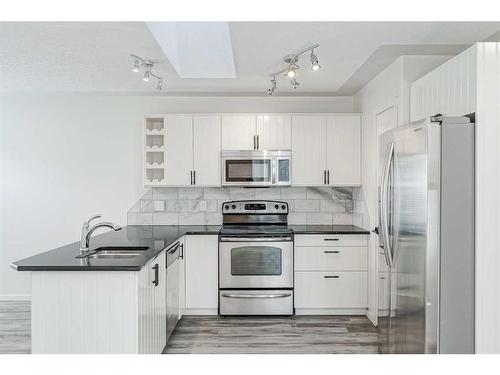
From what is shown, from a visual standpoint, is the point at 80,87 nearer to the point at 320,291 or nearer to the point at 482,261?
the point at 320,291

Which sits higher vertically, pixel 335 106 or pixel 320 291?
pixel 335 106

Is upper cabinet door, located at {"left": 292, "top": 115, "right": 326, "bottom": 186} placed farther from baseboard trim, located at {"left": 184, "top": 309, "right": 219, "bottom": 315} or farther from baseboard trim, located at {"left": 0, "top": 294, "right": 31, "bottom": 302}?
baseboard trim, located at {"left": 0, "top": 294, "right": 31, "bottom": 302}

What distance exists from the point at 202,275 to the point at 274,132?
1.70 meters

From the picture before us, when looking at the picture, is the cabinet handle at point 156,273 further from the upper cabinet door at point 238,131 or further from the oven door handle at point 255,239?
the upper cabinet door at point 238,131

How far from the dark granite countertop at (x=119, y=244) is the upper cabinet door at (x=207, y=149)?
0.56 meters

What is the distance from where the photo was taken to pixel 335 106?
4.89 meters

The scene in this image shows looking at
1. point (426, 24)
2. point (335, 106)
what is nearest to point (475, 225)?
point (426, 24)

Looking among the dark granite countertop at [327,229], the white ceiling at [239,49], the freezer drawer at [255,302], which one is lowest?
the freezer drawer at [255,302]

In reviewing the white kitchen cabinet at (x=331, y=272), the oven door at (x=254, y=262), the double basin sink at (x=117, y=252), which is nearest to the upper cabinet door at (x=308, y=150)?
the white kitchen cabinet at (x=331, y=272)

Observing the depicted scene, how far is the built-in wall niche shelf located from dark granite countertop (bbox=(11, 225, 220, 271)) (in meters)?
0.56

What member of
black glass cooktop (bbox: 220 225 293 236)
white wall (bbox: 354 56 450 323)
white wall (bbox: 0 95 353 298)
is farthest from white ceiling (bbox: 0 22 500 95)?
black glass cooktop (bbox: 220 225 293 236)

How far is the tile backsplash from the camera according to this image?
4.82 metres

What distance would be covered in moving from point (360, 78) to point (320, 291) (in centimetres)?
217

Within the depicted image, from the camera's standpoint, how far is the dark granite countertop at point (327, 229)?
420 centimetres
